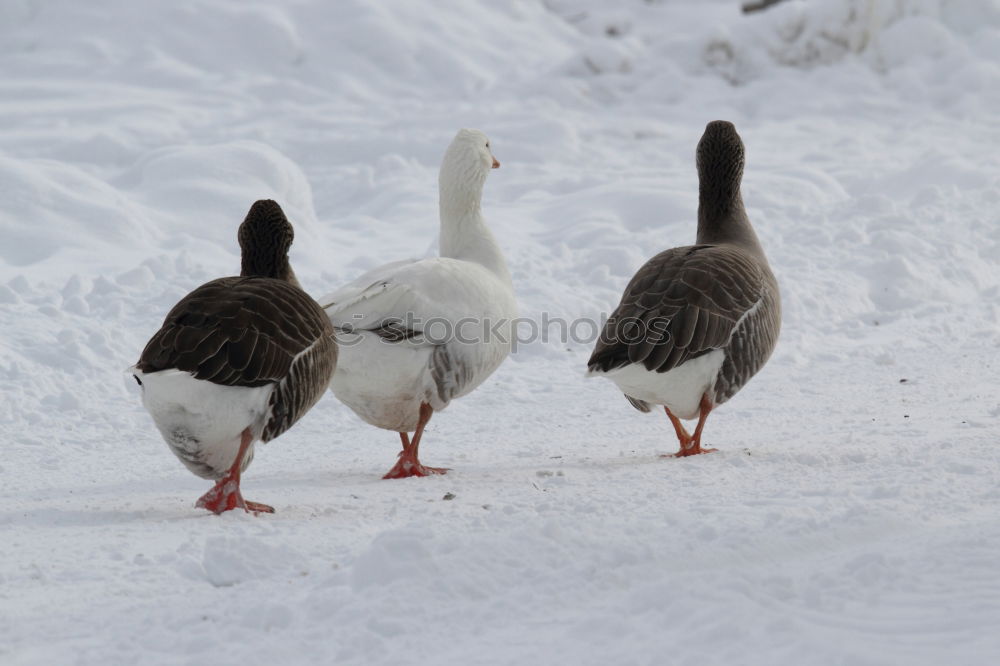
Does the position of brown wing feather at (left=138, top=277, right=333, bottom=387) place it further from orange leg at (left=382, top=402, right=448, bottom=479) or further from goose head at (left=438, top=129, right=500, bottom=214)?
goose head at (left=438, top=129, right=500, bottom=214)

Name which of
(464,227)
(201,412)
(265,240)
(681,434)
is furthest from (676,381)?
(201,412)

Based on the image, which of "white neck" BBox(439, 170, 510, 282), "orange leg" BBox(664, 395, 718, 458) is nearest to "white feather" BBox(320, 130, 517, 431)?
"white neck" BBox(439, 170, 510, 282)

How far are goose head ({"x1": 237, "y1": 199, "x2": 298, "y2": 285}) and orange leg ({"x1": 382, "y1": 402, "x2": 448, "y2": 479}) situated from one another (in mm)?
1058

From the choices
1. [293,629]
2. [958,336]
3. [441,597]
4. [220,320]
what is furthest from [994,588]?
[958,336]

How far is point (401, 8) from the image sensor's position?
2003cm

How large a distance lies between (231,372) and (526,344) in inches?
166

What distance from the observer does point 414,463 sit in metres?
5.98

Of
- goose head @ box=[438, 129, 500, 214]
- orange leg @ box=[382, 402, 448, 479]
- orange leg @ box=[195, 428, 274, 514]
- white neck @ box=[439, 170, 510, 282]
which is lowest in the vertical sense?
orange leg @ box=[195, 428, 274, 514]

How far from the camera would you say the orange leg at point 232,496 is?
4965mm

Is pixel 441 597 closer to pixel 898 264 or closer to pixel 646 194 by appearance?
pixel 898 264

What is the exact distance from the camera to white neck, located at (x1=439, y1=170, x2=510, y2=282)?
6.83 metres

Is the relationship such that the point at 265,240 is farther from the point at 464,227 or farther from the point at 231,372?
the point at 464,227

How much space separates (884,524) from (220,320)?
277cm

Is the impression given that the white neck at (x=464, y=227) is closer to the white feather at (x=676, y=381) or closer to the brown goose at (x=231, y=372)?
the white feather at (x=676, y=381)
